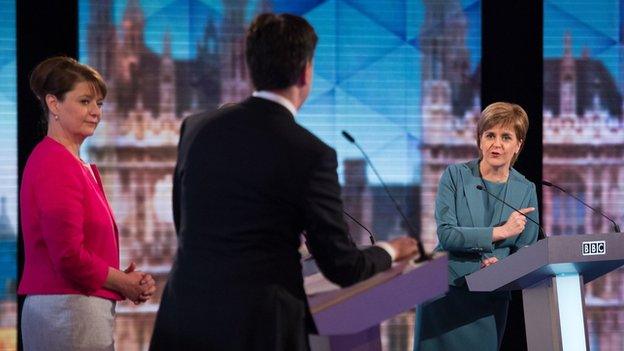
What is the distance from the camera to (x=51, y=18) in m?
5.24

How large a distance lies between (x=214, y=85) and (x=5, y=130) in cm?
118

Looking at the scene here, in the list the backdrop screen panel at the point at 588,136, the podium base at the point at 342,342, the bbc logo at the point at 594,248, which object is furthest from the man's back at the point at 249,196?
the backdrop screen panel at the point at 588,136

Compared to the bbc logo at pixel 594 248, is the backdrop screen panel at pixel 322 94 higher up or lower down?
higher up

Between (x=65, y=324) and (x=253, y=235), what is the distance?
29.5 inches

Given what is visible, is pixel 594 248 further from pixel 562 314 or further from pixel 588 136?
pixel 588 136

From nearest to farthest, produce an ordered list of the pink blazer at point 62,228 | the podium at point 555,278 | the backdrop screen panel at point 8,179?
the pink blazer at point 62,228, the podium at point 555,278, the backdrop screen panel at point 8,179

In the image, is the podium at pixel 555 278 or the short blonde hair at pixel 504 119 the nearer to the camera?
the podium at pixel 555 278

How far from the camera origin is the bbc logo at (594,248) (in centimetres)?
343

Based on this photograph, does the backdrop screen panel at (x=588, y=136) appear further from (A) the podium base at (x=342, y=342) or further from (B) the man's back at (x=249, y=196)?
(B) the man's back at (x=249, y=196)

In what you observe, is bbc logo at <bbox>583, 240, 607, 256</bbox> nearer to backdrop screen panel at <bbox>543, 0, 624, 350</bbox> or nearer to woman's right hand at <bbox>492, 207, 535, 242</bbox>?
woman's right hand at <bbox>492, 207, 535, 242</bbox>

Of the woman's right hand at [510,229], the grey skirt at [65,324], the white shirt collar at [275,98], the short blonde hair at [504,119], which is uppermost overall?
the short blonde hair at [504,119]

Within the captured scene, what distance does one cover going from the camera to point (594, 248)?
3455 mm

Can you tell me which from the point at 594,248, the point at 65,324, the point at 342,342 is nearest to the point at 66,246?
the point at 65,324

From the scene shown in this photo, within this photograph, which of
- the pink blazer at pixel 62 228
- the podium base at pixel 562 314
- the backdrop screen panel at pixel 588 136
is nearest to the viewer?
the pink blazer at pixel 62 228
